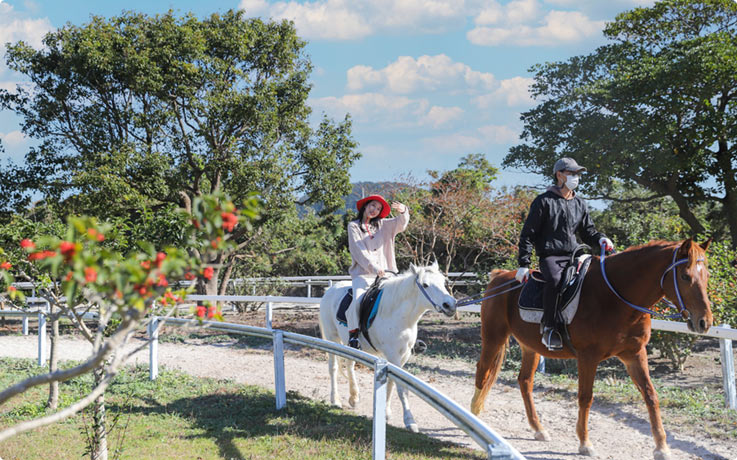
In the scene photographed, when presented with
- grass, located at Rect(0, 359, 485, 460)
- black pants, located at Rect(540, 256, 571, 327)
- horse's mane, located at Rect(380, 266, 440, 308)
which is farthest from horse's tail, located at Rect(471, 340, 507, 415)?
horse's mane, located at Rect(380, 266, 440, 308)

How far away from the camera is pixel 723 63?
15.3 metres

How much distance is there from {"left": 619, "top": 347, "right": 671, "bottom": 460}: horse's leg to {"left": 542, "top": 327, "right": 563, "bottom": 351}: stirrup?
25.2 inches

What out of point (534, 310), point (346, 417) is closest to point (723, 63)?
point (534, 310)

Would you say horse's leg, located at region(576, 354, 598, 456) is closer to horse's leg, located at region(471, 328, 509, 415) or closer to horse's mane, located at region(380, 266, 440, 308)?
horse's leg, located at region(471, 328, 509, 415)

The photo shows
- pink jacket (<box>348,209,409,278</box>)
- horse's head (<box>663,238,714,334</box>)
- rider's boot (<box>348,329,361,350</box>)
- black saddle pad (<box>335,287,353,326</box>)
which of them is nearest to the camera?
horse's head (<box>663,238,714,334</box>)

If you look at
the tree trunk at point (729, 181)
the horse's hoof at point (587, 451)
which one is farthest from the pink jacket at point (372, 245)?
the tree trunk at point (729, 181)

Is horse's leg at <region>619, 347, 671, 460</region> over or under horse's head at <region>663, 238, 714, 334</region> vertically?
under

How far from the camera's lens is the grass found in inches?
221

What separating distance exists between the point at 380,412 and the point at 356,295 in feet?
9.73

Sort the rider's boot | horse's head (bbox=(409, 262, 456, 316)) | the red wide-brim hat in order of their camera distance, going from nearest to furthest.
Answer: horse's head (bbox=(409, 262, 456, 316))
the rider's boot
the red wide-brim hat

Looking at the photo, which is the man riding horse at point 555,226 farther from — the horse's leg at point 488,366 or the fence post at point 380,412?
the fence post at point 380,412

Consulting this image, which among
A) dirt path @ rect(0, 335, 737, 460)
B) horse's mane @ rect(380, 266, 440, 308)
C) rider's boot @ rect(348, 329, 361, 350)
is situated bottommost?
dirt path @ rect(0, 335, 737, 460)

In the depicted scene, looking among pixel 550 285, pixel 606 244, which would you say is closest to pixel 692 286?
pixel 606 244

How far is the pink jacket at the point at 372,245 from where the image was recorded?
7457mm
